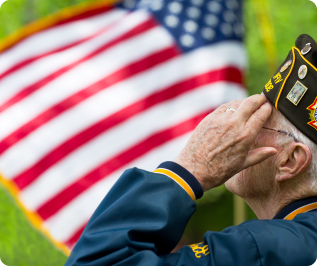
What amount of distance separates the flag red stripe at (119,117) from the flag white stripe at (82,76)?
40 centimetres

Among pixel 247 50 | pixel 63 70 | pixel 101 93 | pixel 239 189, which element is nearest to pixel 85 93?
pixel 101 93

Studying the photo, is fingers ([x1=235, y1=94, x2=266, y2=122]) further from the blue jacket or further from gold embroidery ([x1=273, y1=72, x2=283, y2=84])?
the blue jacket

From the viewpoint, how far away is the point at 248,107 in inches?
55.5

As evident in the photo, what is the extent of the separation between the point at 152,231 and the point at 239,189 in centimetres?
57

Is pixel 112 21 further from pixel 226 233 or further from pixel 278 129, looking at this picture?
pixel 226 233

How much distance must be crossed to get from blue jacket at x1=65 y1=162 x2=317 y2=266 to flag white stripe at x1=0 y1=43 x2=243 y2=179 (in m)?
2.20

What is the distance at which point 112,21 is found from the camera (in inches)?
152

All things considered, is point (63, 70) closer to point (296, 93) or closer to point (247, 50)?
point (296, 93)

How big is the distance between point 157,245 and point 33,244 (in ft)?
14.3

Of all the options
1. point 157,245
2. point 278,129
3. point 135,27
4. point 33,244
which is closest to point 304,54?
point 278,129

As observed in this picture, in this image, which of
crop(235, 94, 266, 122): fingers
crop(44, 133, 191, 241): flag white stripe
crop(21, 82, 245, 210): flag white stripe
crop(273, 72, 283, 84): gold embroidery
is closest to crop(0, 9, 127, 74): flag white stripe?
crop(21, 82, 245, 210): flag white stripe

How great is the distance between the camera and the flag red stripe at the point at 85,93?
3393 mm

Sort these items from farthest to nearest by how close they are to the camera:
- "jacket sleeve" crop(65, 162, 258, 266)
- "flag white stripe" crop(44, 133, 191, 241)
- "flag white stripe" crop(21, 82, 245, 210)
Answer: "flag white stripe" crop(21, 82, 245, 210) < "flag white stripe" crop(44, 133, 191, 241) < "jacket sleeve" crop(65, 162, 258, 266)

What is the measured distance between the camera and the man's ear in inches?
56.2
